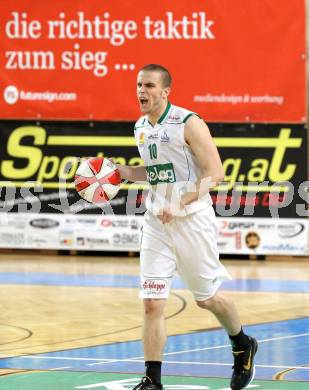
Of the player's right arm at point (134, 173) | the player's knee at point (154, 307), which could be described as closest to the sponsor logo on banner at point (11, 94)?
the player's right arm at point (134, 173)

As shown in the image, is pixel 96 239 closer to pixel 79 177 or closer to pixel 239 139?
pixel 239 139

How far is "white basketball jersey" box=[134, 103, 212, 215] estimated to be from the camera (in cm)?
774

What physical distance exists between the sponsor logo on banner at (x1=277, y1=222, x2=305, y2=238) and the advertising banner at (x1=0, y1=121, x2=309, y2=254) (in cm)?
2

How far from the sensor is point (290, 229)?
1792 cm

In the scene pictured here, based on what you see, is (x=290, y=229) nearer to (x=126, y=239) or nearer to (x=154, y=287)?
(x=126, y=239)

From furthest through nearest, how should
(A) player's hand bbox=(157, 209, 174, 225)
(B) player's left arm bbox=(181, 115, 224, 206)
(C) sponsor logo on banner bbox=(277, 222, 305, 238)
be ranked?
(C) sponsor logo on banner bbox=(277, 222, 305, 238), (B) player's left arm bbox=(181, 115, 224, 206), (A) player's hand bbox=(157, 209, 174, 225)

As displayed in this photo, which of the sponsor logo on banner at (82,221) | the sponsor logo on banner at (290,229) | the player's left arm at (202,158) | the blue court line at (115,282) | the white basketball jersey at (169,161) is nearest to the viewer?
the player's left arm at (202,158)

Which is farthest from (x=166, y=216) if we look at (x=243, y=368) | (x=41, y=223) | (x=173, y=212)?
(x=41, y=223)

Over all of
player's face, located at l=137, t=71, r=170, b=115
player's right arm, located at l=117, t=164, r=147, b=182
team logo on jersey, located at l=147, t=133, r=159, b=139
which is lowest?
player's right arm, located at l=117, t=164, r=147, b=182

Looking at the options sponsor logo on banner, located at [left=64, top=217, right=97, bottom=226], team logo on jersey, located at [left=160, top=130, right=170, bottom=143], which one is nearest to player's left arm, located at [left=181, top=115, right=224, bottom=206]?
team logo on jersey, located at [left=160, top=130, right=170, bottom=143]

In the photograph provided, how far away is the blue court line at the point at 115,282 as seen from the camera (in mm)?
14710

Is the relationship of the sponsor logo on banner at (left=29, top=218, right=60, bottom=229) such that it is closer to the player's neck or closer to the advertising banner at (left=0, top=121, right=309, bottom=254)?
the advertising banner at (left=0, top=121, right=309, bottom=254)

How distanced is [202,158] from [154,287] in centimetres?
97

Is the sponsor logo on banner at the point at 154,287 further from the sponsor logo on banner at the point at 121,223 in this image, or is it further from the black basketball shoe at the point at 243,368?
the sponsor logo on banner at the point at 121,223
